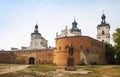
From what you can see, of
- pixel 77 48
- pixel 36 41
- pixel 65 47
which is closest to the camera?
pixel 77 48

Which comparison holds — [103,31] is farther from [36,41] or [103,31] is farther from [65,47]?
[65,47]

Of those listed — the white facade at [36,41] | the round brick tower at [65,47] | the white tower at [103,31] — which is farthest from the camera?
the white facade at [36,41]

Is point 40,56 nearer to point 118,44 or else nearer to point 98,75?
point 118,44

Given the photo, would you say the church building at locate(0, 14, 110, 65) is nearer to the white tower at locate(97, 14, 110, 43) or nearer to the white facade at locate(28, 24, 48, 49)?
the white tower at locate(97, 14, 110, 43)

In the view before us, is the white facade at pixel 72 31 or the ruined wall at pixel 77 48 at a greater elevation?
the white facade at pixel 72 31

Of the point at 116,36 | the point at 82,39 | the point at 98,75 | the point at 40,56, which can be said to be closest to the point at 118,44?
the point at 116,36

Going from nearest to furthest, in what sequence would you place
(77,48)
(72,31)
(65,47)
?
1. (77,48)
2. (65,47)
3. (72,31)

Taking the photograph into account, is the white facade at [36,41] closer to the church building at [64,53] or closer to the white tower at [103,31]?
the church building at [64,53]

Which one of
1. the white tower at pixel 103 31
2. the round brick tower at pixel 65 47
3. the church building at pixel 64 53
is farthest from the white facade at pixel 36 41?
the round brick tower at pixel 65 47

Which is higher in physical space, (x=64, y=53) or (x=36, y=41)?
(x=36, y=41)

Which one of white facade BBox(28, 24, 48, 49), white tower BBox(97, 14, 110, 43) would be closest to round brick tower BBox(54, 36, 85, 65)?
white tower BBox(97, 14, 110, 43)

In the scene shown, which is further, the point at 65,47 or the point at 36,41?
the point at 36,41

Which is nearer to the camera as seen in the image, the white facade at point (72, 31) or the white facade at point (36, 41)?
the white facade at point (72, 31)

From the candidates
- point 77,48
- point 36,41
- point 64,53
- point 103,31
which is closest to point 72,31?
point 103,31
